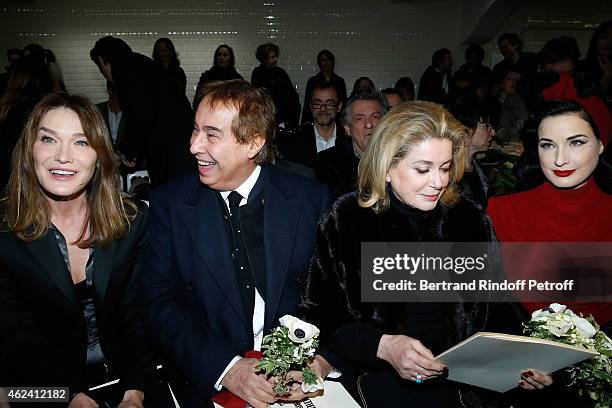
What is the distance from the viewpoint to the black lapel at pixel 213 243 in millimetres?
2164

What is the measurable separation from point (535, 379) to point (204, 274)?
1325 millimetres

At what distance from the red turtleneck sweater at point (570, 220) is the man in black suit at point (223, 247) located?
953 mm

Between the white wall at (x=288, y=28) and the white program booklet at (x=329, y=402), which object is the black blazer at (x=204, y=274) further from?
the white wall at (x=288, y=28)

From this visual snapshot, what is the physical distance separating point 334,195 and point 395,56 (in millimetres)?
8350

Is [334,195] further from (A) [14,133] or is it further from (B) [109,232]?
(A) [14,133]

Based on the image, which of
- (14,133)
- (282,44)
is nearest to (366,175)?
(14,133)

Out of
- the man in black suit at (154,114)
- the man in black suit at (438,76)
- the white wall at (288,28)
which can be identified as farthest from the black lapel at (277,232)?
the white wall at (288,28)

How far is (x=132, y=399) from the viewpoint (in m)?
2.08

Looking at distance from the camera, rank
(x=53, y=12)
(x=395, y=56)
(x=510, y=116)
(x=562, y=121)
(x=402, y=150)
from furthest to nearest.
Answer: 1. (x=395, y=56)
2. (x=53, y=12)
3. (x=510, y=116)
4. (x=562, y=121)
5. (x=402, y=150)

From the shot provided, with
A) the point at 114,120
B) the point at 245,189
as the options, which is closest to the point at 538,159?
the point at 245,189

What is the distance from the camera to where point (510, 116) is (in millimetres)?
6031

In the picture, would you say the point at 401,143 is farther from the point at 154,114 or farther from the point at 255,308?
the point at 154,114

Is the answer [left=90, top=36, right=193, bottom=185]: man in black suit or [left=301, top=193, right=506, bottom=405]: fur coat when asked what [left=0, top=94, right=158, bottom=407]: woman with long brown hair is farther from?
[left=90, top=36, right=193, bottom=185]: man in black suit

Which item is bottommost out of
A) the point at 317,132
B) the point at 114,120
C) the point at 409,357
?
the point at 409,357
